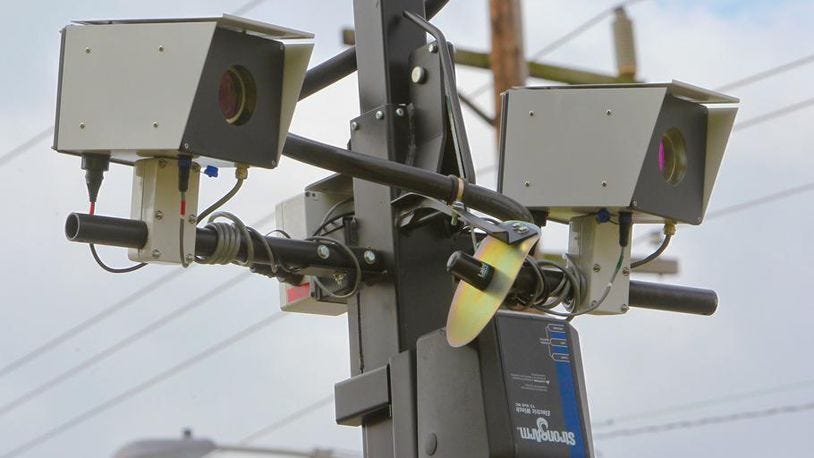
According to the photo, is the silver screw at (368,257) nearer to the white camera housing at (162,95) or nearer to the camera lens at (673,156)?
the white camera housing at (162,95)

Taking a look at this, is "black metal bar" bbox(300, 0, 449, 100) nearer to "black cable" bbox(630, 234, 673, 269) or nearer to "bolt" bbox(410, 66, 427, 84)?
"bolt" bbox(410, 66, 427, 84)

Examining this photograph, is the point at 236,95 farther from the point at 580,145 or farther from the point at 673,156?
the point at 673,156

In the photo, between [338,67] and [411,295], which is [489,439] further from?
[338,67]

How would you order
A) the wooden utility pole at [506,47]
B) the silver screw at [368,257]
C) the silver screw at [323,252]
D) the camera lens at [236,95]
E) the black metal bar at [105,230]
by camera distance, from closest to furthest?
the black metal bar at [105,230]
the camera lens at [236,95]
the silver screw at [323,252]
the silver screw at [368,257]
the wooden utility pole at [506,47]

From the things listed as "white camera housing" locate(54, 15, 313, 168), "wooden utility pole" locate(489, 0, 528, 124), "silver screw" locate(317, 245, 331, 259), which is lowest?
"silver screw" locate(317, 245, 331, 259)

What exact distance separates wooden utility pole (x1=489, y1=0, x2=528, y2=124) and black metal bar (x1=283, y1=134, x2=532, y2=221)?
22.3 feet

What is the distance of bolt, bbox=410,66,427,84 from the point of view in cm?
530

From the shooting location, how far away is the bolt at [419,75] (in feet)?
17.4

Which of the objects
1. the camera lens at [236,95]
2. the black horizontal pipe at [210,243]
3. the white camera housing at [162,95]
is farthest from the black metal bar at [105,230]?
the camera lens at [236,95]

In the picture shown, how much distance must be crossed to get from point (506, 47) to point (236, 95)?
7.21 meters

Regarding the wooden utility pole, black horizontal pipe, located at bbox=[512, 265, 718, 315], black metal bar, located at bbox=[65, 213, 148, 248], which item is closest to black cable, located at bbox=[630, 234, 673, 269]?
black horizontal pipe, located at bbox=[512, 265, 718, 315]

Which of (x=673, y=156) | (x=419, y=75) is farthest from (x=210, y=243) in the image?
(x=673, y=156)

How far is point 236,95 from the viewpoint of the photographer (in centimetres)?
471

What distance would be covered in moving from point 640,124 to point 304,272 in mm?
1048
